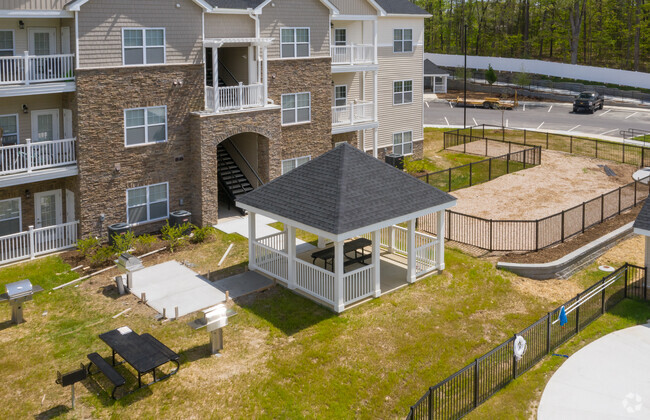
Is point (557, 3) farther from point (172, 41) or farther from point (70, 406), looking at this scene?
point (70, 406)

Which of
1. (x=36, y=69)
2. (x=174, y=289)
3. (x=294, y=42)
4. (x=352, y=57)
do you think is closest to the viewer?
(x=174, y=289)

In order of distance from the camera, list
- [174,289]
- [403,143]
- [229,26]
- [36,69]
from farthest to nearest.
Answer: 1. [403,143]
2. [229,26]
3. [36,69]
4. [174,289]

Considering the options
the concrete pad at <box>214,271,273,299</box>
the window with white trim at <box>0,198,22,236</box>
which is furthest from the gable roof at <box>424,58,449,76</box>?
the window with white trim at <box>0,198,22,236</box>

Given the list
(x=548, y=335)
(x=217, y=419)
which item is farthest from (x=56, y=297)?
(x=548, y=335)

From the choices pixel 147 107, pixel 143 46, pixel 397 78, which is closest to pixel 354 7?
pixel 397 78

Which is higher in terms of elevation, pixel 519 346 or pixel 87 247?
pixel 87 247

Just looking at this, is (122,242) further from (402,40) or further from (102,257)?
(402,40)
